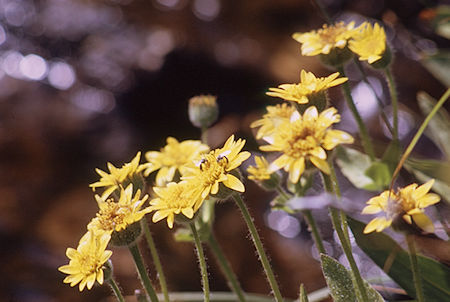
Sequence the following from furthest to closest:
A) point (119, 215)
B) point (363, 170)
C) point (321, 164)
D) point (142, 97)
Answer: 1. point (142, 97)
2. point (363, 170)
3. point (119, 215)
4. point (321, 164)

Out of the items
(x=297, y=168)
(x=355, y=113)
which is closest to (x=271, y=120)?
(x=355, y=113)

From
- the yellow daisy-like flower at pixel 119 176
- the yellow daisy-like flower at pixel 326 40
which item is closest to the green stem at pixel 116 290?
the yellow daisy-like flower at pixel 119 176

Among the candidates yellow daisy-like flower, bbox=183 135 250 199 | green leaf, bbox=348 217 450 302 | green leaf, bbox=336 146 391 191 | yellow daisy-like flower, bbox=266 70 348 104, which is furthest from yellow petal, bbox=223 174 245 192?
green leaf, bbox=336 146 391 191

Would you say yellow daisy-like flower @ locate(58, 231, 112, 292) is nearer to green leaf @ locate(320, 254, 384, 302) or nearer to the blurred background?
green leaf @ locate(320, 254, 384, 302)

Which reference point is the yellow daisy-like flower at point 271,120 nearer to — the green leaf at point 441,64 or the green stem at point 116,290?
the green stem at point 116,290

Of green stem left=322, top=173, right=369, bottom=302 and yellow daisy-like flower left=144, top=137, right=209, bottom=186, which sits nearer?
green stem left=322, top=173, right=369, bottom=302

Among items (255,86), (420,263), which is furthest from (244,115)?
(420,263)

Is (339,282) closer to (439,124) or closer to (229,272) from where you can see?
(229,272)

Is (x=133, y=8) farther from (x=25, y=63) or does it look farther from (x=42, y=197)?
(x=42, y=197)
